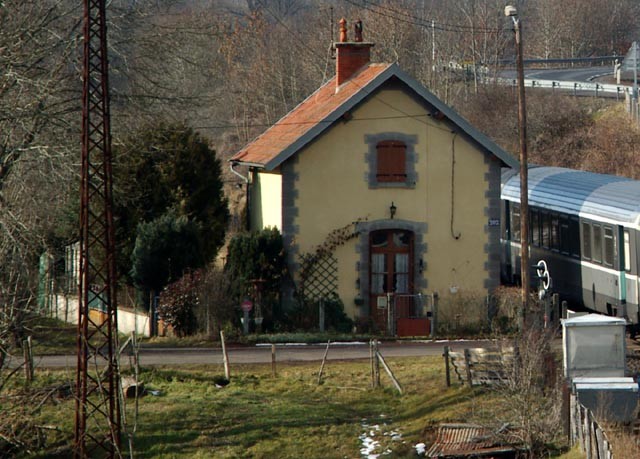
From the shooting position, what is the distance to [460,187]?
29.7 m

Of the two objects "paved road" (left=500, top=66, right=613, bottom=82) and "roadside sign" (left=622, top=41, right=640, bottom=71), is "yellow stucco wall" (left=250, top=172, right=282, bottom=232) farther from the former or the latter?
"paved road" (left=500, top=66, right=613, bottom=82)

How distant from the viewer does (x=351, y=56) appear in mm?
31875

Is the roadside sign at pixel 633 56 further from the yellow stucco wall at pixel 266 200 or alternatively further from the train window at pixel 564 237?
the yellow stucco wall at pixel 266 200

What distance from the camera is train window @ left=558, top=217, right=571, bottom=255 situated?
96.3 feet

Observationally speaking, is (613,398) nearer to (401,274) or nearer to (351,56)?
(401,274)

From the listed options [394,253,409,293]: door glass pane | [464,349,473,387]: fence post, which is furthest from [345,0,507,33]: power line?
[464,349,473,387]: fence post

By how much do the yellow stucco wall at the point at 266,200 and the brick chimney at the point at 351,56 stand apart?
3.30m

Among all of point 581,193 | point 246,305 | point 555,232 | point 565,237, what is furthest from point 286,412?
point 555,232

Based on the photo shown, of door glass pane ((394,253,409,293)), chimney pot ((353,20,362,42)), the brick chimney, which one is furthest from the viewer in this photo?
the brick chimney

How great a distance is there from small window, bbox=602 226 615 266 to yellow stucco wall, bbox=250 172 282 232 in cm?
757

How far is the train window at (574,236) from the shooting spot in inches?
1132

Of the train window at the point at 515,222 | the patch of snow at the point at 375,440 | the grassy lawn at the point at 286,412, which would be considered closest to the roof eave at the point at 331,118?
the grassy lawn at the point at 286,412

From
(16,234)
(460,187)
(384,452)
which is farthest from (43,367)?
(460,187)

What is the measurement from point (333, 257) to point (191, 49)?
686 cm
